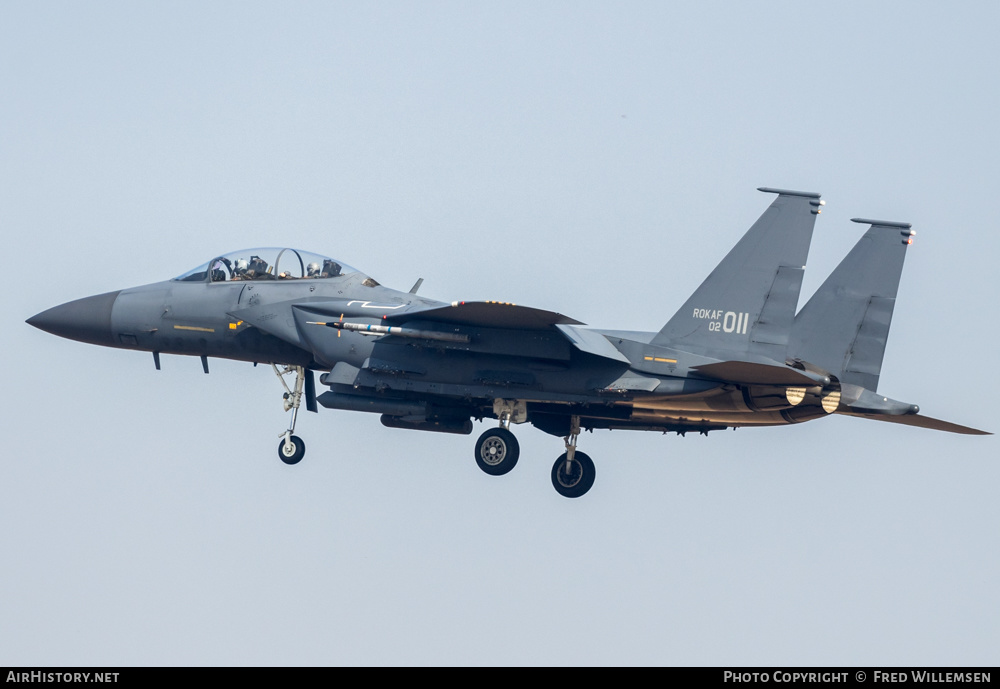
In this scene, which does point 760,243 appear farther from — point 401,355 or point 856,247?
point 401,355

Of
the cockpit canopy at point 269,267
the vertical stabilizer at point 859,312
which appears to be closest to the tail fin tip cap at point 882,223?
the vertical stabilizer at point 859,312

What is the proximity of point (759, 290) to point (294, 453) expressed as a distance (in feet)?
24.2

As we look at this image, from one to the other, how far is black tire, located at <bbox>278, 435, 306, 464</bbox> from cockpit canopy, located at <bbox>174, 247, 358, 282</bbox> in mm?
2520

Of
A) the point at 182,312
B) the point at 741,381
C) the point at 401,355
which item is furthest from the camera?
the point at 182,312

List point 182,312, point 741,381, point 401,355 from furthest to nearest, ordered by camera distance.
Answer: point 182,312 → point 401,355 → point 741,381

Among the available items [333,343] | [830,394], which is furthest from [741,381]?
[333,343]

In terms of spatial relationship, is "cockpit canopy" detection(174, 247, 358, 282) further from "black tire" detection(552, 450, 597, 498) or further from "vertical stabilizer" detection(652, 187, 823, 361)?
"vertical stabilizer" detection(652, 187, 823, 361)

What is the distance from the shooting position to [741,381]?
1825 cm

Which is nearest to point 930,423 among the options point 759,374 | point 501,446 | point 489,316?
point 759,374

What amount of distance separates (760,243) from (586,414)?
357 centimetres

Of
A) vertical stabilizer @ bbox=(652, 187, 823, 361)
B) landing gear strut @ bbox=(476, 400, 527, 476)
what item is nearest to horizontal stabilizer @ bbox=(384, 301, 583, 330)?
landing gear strut @ bbox=(476, 400, 527, 476)

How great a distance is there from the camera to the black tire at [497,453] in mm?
19750

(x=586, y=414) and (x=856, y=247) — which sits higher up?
(x=856, y=247)

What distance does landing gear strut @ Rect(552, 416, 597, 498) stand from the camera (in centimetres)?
2123
